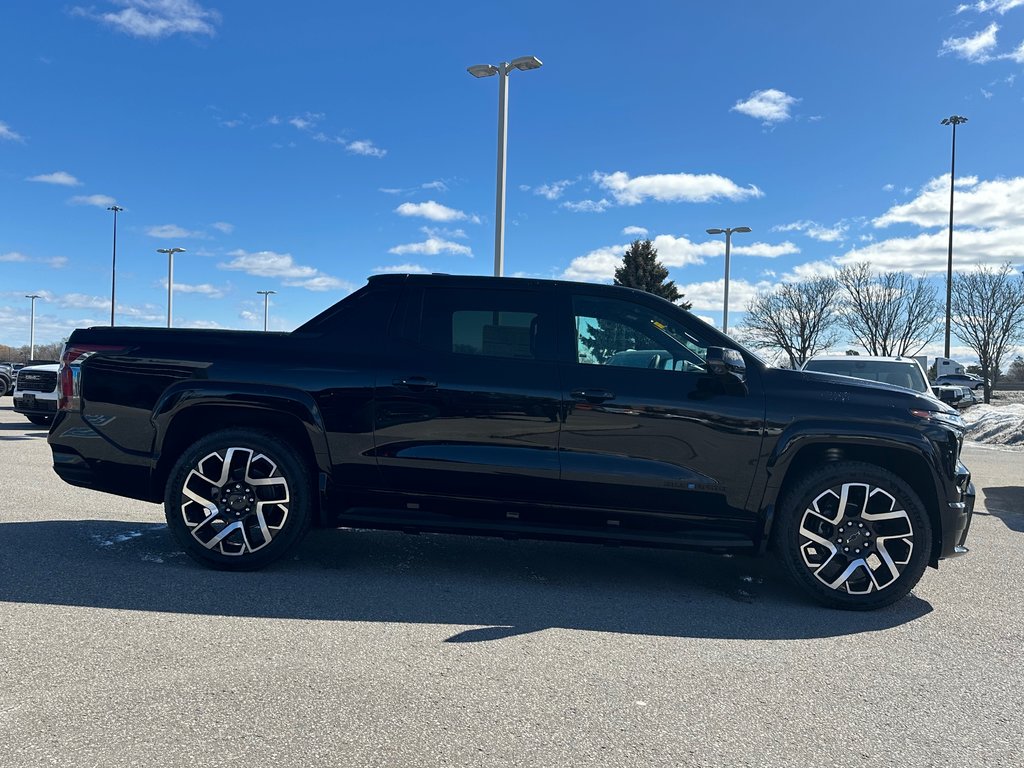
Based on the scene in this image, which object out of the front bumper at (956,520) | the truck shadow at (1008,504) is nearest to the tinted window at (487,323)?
the front bumper at (956,520)

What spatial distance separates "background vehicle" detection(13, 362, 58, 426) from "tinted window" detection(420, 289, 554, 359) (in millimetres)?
11126

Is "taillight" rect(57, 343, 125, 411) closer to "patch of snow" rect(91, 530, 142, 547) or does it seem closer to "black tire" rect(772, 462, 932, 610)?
"patch of snow" rect(91, 530, 142, 547)

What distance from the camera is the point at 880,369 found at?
10.5 metres

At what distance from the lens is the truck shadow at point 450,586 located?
12.8ft

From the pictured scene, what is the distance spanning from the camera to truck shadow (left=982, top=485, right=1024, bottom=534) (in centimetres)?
713

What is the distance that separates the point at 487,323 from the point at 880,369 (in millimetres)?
8043

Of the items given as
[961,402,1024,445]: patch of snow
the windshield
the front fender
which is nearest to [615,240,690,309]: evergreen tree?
[961,402,1024,445]: patch of snow

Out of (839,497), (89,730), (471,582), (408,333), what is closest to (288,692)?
(89,730)

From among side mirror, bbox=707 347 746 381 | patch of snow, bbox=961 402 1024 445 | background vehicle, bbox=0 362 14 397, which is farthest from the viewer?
background vehicle, bbox=0 362 14 397

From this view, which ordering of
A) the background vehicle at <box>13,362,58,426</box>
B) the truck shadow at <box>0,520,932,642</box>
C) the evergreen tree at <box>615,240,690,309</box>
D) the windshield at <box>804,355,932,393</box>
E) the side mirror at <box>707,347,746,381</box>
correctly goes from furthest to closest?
the evergreen tree at <box>615,240,690,309</box> < the background vehicle at <box>13,362,58,426</box> < the windshield at <box>804,355,932,393</box> < the side mirror at <box>707,347,746,381</box> < the truck shadow at <box>0,520,932,642</box>

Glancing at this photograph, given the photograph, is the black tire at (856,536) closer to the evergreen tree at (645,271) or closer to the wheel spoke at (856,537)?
the wheel spoke at (856,537)

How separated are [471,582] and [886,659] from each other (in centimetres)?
228

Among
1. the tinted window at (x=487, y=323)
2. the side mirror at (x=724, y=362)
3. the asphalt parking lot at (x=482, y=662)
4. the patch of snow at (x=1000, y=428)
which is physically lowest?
the asphalt parking lot at (x=482, y=662)

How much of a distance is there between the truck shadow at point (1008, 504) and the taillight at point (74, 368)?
7.63m
